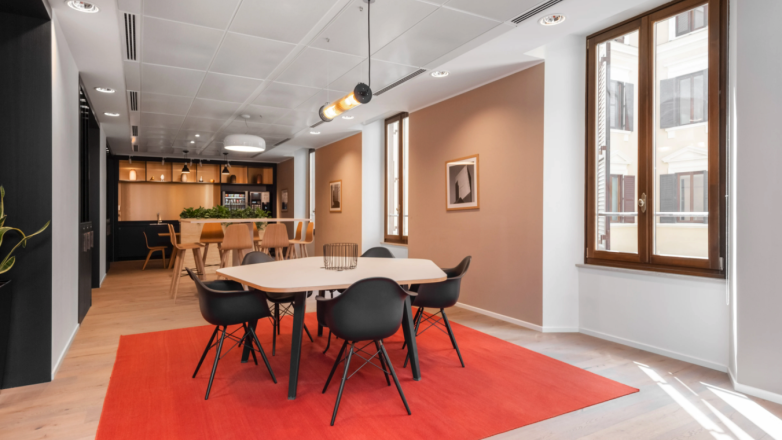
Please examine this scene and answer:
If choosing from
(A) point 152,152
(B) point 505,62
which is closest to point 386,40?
(B) point 505,62

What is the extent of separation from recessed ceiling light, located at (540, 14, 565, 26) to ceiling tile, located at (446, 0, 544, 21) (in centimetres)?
27

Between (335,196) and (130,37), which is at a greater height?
(130,37)

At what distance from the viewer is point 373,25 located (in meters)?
3.62

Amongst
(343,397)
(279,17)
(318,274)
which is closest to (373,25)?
(279,17)

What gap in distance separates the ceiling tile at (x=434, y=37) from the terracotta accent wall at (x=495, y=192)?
104 cm

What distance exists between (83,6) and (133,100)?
9.73 ft

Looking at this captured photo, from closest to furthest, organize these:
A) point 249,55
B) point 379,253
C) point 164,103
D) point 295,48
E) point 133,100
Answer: point 295,48 < point 249,55 < point 379,253 < point 133,100 < point 164,103

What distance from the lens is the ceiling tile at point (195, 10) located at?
320 cm

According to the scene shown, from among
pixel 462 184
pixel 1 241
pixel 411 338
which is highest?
pixel 462 184

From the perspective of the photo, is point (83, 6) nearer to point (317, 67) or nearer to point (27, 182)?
point (27, 182)

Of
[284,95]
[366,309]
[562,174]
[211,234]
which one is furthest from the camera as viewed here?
[211,234]

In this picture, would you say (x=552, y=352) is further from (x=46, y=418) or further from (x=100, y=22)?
(x=100, y=22)

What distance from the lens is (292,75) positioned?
4891mm

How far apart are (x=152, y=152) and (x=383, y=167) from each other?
6.65 metres
